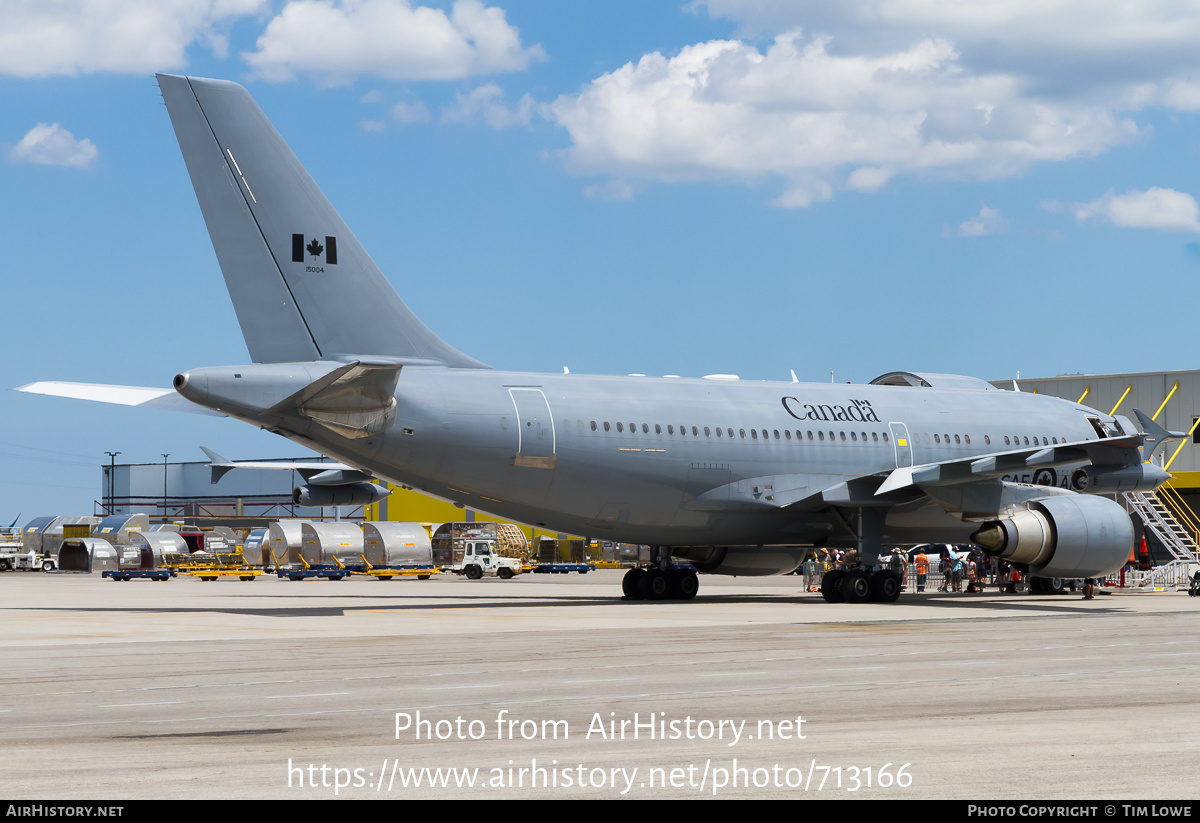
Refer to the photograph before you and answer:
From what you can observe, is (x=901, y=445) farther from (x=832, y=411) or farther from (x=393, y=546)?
(x=393, y=546)

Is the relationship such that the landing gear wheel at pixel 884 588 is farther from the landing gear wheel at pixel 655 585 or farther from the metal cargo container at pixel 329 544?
the metal cargo container at pixel 329 544

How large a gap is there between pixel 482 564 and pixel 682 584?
90.4ft

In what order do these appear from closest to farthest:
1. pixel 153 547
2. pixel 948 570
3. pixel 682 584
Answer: pixel 682 584, pixel 948 570, pixel 153 547

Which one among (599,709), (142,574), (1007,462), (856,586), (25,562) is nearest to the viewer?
(599,709)

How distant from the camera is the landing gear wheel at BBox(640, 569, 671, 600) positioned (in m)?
31.8

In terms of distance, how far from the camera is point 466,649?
1720 centimetres

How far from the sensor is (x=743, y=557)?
105 ft

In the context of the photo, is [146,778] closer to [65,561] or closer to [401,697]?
[401,697]

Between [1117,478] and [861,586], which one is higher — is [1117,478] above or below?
above

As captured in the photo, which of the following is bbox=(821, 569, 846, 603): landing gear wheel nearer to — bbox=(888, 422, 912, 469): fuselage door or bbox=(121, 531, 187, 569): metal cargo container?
bbox=(888, 422, 912, 469): fuselage door

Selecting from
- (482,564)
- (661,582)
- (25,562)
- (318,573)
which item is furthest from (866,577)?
(25,562)

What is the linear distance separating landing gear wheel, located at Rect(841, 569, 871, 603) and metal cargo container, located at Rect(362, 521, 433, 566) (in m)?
29.1

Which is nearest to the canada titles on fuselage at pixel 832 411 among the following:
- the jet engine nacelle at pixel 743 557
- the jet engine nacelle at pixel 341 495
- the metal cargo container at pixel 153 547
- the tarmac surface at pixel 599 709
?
the jet engine nacelle at pixel 743 557

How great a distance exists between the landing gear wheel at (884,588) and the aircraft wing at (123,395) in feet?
47.8
